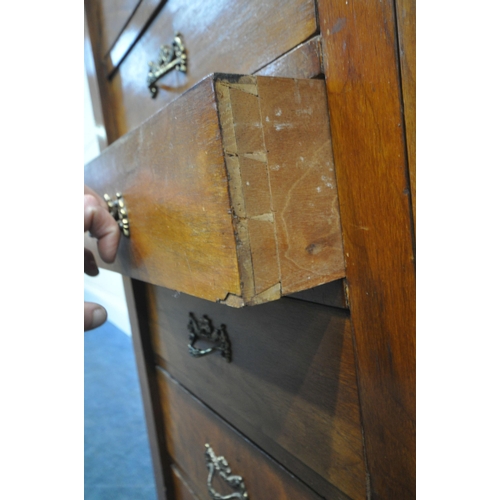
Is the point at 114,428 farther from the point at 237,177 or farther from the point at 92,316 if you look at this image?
the point at 237,177

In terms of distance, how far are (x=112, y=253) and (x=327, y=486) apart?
35 cm

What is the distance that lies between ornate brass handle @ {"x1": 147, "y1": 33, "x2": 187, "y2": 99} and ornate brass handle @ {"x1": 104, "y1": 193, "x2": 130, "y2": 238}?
0.20 meters

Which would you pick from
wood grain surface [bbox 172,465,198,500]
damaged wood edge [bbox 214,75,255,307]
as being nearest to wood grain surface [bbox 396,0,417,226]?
damaged wood edge [bbox 214,75,255,307]

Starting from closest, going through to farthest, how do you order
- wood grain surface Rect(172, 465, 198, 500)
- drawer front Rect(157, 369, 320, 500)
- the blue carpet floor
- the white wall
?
1. drawer front Rect(157, 369, 320, 500)
2. wood grain surface Rect(172, 465, 198, 500)
3. the blue carpet floor
4. the white wall

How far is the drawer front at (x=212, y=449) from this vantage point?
0.50m

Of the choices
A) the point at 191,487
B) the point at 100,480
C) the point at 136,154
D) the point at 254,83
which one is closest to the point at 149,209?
the point at 136,154

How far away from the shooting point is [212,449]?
647mm

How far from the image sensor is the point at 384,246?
311 mm

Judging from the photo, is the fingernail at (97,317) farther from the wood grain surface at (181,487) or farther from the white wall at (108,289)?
the white wall at (108,289)

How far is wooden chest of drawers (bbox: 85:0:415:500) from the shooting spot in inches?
11.0

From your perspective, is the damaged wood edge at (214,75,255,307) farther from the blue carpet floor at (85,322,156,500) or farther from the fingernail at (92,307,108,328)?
the blue carpet floor at (85,322,156,500)

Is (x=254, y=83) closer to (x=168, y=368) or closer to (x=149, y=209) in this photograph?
(x=149, y=209)

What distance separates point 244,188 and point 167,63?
15.0 inches

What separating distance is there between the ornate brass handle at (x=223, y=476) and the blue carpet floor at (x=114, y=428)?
699 mm
